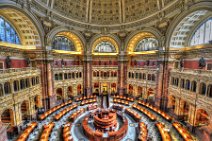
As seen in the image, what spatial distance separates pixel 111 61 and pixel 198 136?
2243 cm

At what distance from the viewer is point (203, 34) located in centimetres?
1752

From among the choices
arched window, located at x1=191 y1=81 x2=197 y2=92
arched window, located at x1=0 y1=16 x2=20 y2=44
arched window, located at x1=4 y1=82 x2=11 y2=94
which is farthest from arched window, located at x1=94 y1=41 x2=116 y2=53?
arched window, located at x1=4 y1=82 x2=11 y2=94

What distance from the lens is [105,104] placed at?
19500mm

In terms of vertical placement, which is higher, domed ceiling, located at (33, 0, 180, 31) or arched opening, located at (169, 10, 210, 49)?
domed ceiling, located at (33, 0, 180, 31)

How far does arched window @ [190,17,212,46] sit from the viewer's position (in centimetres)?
1640

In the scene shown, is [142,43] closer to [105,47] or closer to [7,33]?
[105,47]

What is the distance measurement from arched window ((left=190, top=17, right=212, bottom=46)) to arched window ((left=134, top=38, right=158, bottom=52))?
714 centimetres

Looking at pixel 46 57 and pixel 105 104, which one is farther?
pixel 46 57

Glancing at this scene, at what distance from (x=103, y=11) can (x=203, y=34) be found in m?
20.5

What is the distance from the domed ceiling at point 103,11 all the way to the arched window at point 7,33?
18.7 ft

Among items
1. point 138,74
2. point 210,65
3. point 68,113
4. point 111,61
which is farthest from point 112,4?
point 68,113

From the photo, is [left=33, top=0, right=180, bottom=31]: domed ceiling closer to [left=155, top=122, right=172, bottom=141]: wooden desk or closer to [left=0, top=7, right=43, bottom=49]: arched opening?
[left=0, top=7, right=43, bottom=49]: arched opening

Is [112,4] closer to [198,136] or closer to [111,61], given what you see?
[111,61]

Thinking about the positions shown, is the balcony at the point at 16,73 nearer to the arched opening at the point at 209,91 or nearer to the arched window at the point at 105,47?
the arched window at the point at 105,47
